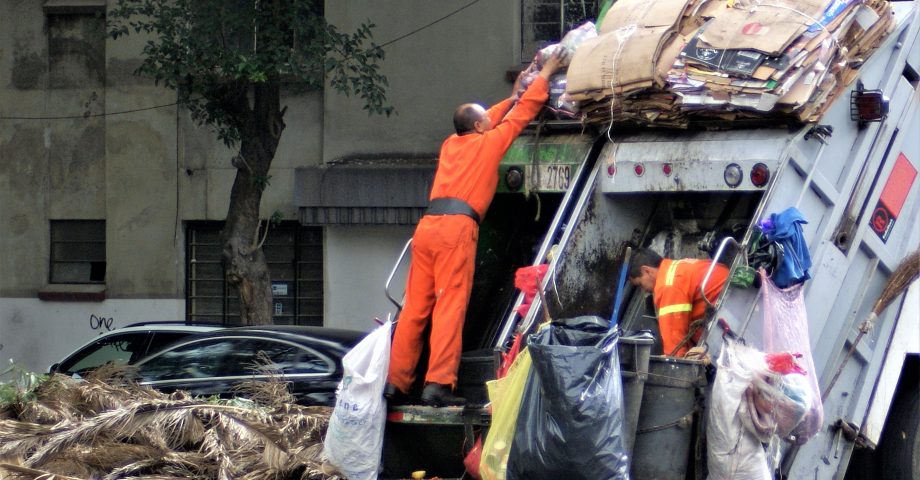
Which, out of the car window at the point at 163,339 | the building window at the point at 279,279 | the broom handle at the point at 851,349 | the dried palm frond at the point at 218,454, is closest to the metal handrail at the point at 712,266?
the broom handle at the point at 851,349

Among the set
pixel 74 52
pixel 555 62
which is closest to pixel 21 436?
pixel 555 62

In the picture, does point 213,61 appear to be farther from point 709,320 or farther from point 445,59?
point 709,320

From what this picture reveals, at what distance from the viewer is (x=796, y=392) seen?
4.74 metres

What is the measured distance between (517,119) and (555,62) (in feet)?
1.50

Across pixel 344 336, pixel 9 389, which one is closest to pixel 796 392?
pixel 344 336

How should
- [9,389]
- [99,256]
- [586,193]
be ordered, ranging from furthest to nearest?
1. [99,256]
2. [9,389]
3. [586,193]

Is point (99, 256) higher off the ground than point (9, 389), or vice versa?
point (9, 389)

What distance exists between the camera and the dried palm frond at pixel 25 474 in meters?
6.07

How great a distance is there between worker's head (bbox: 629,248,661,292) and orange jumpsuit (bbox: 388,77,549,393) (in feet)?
2.49

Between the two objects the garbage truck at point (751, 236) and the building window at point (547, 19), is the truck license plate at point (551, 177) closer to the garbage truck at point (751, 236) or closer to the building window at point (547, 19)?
the garbage truck at point (751, 236)

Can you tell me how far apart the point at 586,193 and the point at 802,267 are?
1.19m

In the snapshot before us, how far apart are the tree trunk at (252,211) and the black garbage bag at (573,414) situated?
7.45 metres

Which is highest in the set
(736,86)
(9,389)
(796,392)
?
(736,86)

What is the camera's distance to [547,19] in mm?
13773
